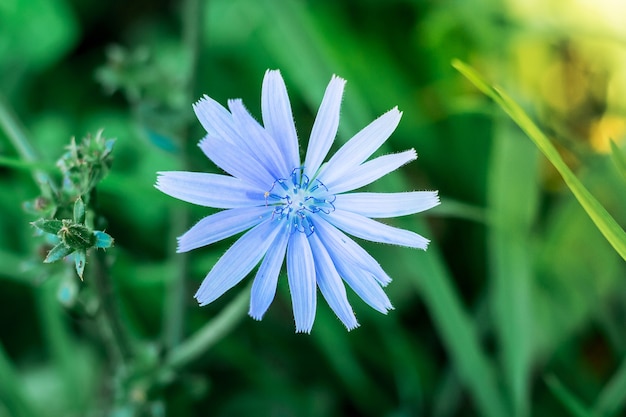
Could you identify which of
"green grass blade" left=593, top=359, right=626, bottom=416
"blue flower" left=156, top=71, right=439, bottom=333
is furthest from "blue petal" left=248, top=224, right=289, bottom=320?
"green grass blade" left=593, top=359, right=626, bottom=416

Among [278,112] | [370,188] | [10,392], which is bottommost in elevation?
[278,112]

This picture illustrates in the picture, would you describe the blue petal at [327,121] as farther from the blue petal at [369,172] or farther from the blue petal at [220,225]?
the blue petal at [220,225]

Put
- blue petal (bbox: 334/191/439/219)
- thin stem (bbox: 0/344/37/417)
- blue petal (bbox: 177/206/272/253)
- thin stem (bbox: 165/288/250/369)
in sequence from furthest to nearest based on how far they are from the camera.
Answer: thin stem (bbox: 0/344/37/417), thin stem (bbox: 165/288/250/369), blue petal (bbox: 334/191/439/219), blue petal (bbox: 177/206/272/253)

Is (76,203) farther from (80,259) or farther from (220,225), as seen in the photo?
(220,225)

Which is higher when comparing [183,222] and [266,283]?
[183,222]

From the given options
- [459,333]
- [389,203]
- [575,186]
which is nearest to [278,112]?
[389,203]

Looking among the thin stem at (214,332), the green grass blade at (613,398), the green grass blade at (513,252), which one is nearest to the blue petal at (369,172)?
the thin stem at (214,332)

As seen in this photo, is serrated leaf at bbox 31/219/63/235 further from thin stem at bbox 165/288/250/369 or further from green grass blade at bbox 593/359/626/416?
green grass blade at bbox 593/359/626/416
